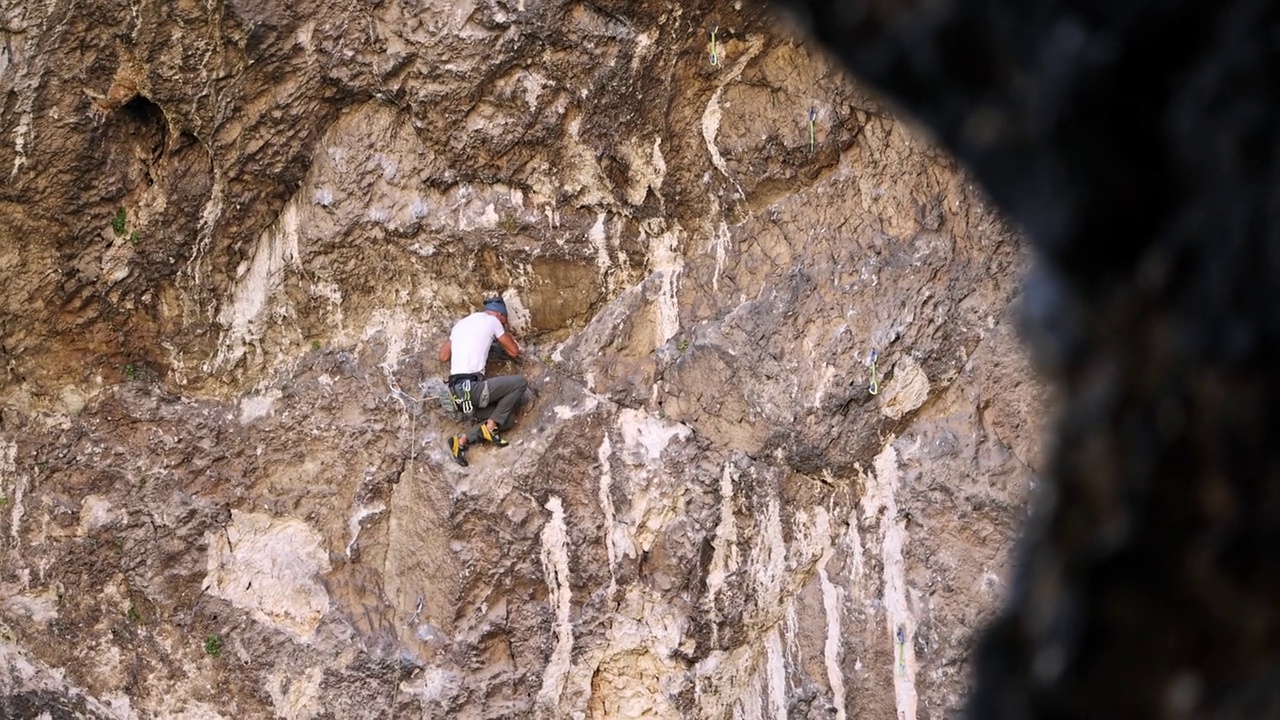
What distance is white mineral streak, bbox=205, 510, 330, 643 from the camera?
895 centimetres

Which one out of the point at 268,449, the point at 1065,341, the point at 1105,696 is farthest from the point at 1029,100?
the point at 268,449

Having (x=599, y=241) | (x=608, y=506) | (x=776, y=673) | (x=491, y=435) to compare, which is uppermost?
(x=599, y=241)

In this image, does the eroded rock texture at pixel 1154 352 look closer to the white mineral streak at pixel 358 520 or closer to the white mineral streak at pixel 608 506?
the white mineral streak at pixel 608 506

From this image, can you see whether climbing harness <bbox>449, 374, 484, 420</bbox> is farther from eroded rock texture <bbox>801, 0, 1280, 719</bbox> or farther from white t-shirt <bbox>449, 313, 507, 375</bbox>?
eroded rock texture <bbox>801, 0, 1280, 719</bbox>

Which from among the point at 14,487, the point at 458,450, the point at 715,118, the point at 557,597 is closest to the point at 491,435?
the point at 458,450

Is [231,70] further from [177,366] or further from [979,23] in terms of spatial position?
[979,23]

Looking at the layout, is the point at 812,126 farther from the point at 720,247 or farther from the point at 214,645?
the point at 214,645

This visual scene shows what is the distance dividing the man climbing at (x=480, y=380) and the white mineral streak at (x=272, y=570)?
1426 mm

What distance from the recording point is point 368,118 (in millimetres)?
8508

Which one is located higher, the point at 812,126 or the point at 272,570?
the point at 812,126

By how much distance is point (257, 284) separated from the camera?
8930 millimetres

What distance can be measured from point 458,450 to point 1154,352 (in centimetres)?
707

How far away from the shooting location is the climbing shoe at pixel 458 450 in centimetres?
855

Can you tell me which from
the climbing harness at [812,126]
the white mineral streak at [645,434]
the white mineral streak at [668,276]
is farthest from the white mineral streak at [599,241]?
the climbing harness at [812,126]
